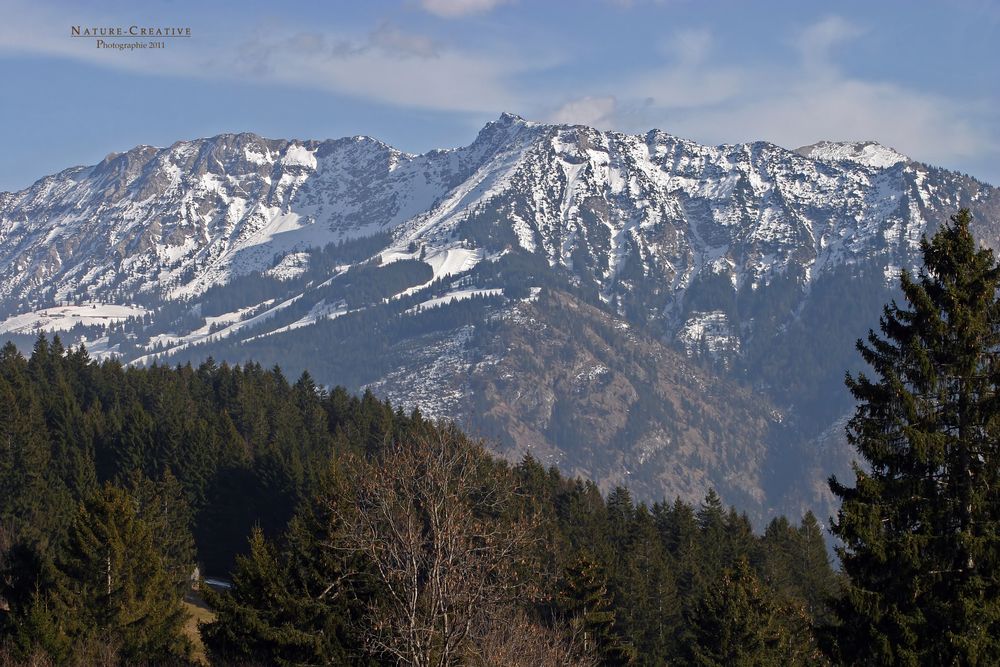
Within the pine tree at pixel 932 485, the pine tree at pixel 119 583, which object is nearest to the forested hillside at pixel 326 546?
the pine tree at pixel 119 583

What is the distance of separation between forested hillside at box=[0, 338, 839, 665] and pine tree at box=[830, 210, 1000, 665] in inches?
133

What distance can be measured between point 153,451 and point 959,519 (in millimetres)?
94913

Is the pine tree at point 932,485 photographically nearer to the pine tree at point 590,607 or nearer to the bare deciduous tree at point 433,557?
the bare deciduous tree at point 433,557

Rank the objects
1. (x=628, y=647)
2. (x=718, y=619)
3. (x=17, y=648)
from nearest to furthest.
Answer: (x=17, y=648) < (x=718, y=619) < (x=628, y=647)

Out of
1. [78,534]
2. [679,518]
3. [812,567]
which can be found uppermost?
[78,534]

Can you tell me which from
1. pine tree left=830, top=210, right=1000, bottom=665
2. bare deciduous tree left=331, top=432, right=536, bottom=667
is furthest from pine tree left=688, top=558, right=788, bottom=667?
pine tree left=830, top=210, right=1000, bottom=665

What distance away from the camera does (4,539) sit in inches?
3184

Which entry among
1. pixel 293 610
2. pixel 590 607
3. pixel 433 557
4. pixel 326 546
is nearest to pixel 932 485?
pixel 433 557

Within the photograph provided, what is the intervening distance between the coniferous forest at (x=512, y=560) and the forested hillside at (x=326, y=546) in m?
0.19

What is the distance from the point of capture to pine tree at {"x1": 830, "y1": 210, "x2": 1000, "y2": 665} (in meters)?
24.7

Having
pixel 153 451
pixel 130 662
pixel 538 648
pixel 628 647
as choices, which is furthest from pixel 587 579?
pixel 153 451

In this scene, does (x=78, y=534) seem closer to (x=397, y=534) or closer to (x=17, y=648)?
(x=17, y=648)

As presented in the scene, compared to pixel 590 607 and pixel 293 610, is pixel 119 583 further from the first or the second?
pixel 590 607

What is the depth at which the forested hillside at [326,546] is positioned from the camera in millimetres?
30562
